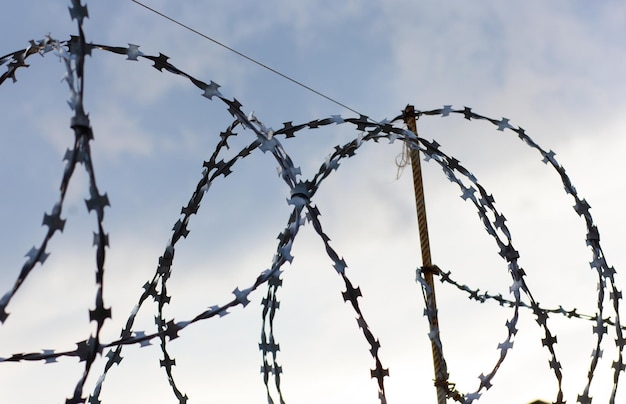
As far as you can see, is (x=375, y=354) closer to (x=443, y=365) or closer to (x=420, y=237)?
(x=443, y=365)

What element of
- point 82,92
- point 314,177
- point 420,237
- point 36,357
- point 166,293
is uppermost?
point 420,237

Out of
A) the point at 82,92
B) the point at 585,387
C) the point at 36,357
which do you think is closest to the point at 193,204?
the point at 36,357

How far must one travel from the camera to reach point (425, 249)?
10594 millimetres

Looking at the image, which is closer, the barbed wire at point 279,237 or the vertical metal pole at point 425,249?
the barbed wire at point 279,237

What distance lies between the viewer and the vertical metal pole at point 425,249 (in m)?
9.49

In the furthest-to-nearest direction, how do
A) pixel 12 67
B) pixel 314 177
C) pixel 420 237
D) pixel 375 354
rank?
pixel 420 237 → pixel 314 177 → pixel 12 67 → pixel 375 354

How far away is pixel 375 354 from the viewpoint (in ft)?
23.5

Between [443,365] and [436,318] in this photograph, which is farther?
[436,318]

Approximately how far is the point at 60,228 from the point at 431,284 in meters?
5.73

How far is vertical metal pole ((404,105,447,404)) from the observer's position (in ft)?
31.1

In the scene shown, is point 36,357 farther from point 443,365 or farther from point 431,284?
point 431,284

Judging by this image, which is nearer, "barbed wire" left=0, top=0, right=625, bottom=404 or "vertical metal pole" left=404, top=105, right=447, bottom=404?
"barbed wire" left=0, top=0, right=625, bottom=404

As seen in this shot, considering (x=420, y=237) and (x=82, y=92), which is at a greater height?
(x=420, y=237)

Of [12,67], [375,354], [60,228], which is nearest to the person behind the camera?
[60,228]
